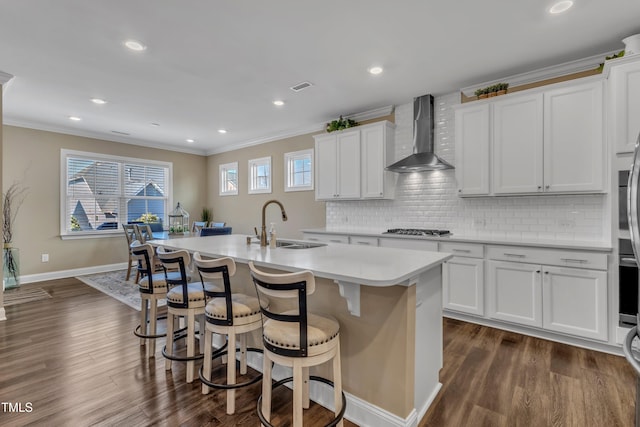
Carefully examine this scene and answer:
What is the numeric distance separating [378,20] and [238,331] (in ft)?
8.22

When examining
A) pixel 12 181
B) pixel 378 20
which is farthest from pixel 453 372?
pixel 12 181

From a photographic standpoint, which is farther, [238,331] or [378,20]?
[378,20]

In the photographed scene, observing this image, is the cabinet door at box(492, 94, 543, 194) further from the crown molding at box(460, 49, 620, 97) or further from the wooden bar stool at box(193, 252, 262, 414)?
the wooden bar stool at box(193, 252, 262, 414)

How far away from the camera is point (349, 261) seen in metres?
1.90

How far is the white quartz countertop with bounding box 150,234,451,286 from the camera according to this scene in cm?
149

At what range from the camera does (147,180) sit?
662 cm

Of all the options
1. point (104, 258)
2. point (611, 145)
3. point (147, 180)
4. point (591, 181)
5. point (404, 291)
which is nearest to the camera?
point (404, 291)

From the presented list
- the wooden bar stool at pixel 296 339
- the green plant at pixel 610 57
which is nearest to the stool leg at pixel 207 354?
the wooden bar stool at pixel 296 339

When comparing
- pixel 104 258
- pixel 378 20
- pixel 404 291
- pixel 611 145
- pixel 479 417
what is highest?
pixel 378 20

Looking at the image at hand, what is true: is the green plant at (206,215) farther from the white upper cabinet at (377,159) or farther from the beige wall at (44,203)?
the white upper cabinet at (377,159)

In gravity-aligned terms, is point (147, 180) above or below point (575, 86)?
below

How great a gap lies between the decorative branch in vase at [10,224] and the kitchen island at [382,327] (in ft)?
16.2

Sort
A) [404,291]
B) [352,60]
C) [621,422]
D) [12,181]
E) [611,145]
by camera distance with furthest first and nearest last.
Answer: [12,181], [352,60], [611,145], [621,422], [404,291]

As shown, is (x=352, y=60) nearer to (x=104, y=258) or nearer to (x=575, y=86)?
(x=575, y=86)
